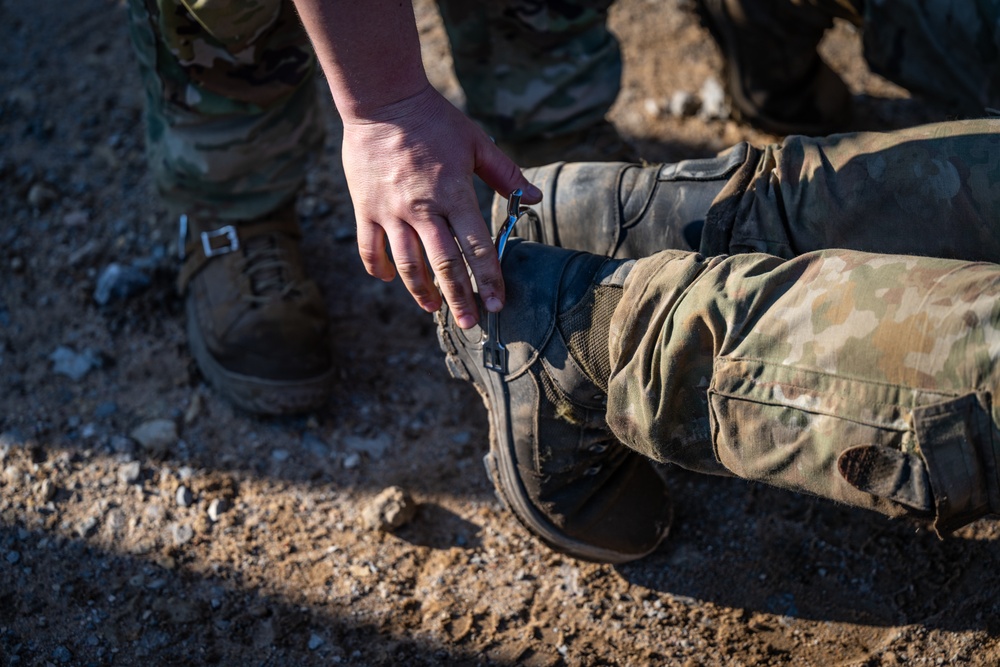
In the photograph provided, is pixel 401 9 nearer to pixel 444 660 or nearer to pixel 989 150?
pixel 989 150

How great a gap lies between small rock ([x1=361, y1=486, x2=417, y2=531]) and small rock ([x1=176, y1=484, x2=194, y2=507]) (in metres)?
0.34

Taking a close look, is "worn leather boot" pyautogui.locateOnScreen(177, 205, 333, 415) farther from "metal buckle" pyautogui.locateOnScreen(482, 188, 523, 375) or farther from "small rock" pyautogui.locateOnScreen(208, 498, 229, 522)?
"metal buckle" pyautogui.locateOnScreen(482, 188, 523, 375)

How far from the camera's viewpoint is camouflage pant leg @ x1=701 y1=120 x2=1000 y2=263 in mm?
1153

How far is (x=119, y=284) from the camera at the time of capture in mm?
1963

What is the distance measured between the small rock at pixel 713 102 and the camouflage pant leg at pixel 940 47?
0.55 meters

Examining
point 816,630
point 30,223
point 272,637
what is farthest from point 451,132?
point 30,223

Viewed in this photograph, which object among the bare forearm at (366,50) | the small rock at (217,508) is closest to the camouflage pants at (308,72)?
the bare forearm at (366,50)

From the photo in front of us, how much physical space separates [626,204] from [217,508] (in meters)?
0.96

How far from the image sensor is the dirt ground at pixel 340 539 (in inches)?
53.5

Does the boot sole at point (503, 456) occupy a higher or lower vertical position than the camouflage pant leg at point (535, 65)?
lower

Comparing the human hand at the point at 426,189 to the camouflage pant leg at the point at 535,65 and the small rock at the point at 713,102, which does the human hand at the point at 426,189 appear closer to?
the camouflage pant leg at the point at 535,65

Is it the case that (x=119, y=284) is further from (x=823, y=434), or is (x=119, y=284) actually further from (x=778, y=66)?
(x=778, y=66)

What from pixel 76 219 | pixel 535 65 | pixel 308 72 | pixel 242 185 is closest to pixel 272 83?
pixel 308 72

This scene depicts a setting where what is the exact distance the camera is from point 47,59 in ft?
8.48
